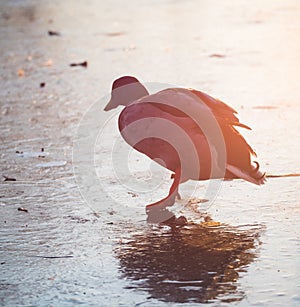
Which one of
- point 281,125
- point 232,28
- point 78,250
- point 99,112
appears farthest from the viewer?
point 232,28

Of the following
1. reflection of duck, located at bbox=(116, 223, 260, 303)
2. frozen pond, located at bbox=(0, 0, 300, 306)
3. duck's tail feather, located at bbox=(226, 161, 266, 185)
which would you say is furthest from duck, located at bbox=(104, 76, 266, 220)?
reflection of duck, located at bbox=(116, 223, 260, 303)

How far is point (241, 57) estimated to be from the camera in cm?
1026

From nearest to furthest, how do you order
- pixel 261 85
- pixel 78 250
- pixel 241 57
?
pixel 78 250 → pixel 261 85 → pixel 241 57

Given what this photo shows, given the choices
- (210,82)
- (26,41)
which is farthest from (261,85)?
(26,41)

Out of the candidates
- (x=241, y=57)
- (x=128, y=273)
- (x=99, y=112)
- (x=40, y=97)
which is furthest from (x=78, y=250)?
(x=241, y=57)

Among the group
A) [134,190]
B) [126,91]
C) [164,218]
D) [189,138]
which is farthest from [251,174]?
[126,91]

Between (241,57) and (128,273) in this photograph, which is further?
(241,57)

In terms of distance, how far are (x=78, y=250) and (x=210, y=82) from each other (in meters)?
4.56

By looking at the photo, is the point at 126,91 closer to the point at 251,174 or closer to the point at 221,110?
the point at 221,110

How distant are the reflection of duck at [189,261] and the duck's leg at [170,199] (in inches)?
12.0

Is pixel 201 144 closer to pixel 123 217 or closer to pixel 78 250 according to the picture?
pixel 123 217

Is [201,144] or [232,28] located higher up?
[201,144]

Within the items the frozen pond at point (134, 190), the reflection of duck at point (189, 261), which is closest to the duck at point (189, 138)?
A: the frozen pond at point (134, 190)

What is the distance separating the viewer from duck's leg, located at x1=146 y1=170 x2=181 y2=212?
5.27 meters
